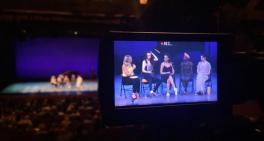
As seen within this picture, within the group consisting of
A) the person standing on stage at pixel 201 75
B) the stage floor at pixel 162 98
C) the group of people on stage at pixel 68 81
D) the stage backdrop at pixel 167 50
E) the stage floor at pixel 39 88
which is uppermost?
the stage backdrop at pixel 167 50

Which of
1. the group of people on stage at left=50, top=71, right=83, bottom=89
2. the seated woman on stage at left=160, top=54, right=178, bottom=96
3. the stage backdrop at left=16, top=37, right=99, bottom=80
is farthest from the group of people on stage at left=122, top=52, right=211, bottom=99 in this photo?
A: the stage backdrop at left=16, top=37, right=99, bottom=80

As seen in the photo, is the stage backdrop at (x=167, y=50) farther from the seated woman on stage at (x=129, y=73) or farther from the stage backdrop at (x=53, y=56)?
the stage backdrop at (x=53, y=56)

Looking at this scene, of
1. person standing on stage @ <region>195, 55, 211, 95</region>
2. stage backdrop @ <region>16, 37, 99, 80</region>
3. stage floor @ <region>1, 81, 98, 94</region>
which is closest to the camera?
person standing on stage @ <region>195, 55, 211, 95</region>

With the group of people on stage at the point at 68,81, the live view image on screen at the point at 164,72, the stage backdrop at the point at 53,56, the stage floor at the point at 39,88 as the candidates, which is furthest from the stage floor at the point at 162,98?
the stage backdrop at the point at 53,56

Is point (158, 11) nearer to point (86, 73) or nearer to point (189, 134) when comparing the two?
point (189, 134)

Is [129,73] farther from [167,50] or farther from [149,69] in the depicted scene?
[167,50]

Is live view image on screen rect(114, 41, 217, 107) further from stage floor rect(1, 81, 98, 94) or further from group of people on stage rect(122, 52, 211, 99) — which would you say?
stage floor rect(1, 81, 98, 94)
